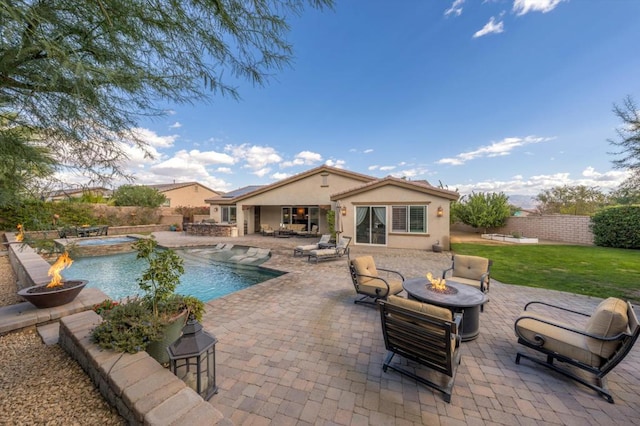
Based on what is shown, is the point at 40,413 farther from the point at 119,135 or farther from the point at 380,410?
the point at 380,410

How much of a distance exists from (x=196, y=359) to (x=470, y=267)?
6.42 metres

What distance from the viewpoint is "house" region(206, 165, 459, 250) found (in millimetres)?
12992

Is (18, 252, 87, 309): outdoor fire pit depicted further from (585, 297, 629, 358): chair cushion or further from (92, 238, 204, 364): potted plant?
(585, 297, 629, 358): chair cushion

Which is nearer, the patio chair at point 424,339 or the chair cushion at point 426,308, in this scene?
the patio chair at point 424,339

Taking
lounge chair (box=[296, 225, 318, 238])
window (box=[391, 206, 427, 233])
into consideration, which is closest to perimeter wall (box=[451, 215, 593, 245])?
window (box=[391, 206, 427, 233])

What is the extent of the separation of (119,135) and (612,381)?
741 cm

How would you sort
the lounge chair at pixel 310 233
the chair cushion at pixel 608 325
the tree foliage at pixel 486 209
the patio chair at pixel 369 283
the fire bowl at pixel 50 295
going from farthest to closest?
the lounge chair at pixel 310 233, the tree foliage at pixel 486 209, the patio chair at pixel 369 283, the fire bowl at pixel 50 295, the chair cushion at pixel 608 325

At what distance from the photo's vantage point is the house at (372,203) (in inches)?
512

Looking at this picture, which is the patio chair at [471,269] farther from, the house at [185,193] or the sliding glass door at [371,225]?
the house at [185,193]

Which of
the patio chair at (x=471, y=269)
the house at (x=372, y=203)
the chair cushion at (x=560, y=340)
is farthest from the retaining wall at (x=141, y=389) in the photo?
the house at (x=372, y=203)

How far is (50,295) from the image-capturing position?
13.1 ft

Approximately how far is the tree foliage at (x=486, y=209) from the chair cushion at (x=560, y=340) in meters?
18.7

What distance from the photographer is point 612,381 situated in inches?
122

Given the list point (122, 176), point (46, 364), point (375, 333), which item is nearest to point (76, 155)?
point (122, 176)
